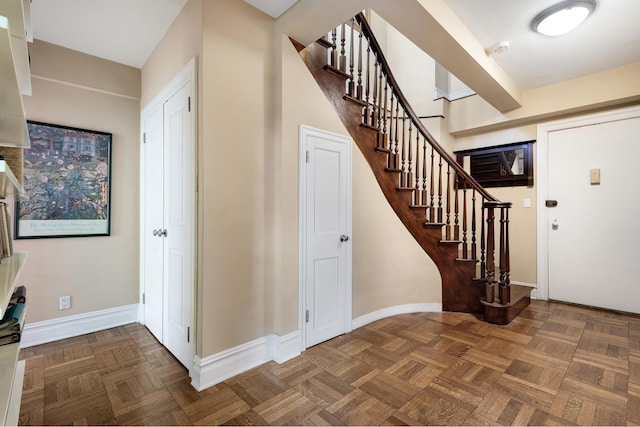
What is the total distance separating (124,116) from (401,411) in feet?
10.6

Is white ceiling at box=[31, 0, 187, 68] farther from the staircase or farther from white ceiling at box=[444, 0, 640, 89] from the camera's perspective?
white ceiling at box=[444, 0, 640, 89]

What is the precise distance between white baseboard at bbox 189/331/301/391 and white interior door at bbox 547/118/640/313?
3.24 meters

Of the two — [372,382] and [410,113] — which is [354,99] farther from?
[372,382]

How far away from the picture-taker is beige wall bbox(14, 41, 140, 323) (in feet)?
7.73

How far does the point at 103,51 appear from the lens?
8.38 ft

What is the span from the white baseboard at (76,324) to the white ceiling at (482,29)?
7.49 ft

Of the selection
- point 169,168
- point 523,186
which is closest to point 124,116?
point 169,168

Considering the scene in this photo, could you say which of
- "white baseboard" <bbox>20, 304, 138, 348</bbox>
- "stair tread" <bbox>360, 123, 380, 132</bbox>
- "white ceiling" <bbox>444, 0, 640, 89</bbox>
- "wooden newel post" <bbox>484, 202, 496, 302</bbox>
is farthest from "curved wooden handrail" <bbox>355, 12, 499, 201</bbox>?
"white baseboard" <bbox>20, 304, 138, 348</bbox>

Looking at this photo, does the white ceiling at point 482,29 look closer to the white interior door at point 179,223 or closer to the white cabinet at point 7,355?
the white interior door at point 179,223

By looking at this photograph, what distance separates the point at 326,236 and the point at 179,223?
108cm

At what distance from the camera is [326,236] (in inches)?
92.2

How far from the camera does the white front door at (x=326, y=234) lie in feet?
7.29

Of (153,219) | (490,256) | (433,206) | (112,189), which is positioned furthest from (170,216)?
(490,256)

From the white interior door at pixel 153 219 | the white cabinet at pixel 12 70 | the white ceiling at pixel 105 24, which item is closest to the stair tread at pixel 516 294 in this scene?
the white interior door at pixel 153 219
